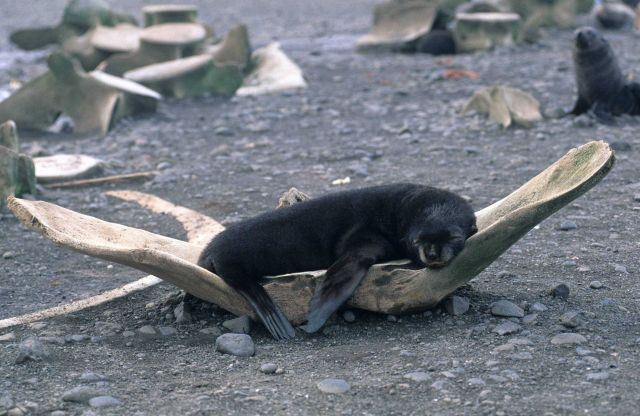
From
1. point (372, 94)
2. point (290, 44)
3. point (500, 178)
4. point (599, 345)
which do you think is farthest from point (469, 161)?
point (290, 44)

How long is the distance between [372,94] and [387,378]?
707 centimetres

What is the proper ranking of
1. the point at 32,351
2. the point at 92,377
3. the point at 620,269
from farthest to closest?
the point at 620,269 < the point at 32,351 < the point at 92,377

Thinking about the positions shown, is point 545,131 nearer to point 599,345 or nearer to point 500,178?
point 500,178

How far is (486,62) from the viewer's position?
11727 millimetres

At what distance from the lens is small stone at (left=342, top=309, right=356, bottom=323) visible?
14.0 ft

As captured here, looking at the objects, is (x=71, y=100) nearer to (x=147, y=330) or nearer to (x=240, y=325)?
(x=147, y=330)

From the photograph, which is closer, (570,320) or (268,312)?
(570,320)

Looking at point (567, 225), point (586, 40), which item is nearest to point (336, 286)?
point (567, 225)

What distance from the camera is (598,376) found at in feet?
11.4

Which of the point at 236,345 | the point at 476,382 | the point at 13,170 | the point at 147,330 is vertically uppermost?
the point at 476,382

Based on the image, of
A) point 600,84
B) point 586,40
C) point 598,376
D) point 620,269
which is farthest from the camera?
point 586,40

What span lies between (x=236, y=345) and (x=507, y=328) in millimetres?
1071

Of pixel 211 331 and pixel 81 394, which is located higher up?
pixel 81 394

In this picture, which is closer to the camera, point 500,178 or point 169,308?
point 169,308
